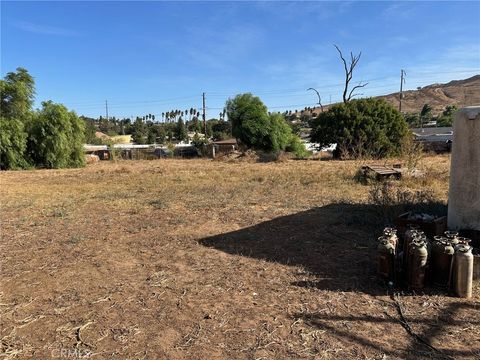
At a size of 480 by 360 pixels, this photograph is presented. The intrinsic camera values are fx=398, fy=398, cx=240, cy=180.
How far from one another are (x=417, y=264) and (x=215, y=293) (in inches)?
78.5

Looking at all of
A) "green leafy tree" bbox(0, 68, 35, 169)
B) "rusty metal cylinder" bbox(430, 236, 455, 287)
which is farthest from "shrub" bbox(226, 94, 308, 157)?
"rusty metal cylinder" bbox(430, 236, 455, 287)

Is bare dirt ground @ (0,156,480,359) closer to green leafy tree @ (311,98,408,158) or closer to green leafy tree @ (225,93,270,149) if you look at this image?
green leafy tree @ (311,98,408,158)

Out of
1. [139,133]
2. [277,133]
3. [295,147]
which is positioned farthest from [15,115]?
[139,133]

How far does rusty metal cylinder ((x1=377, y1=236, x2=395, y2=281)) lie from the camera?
13.0 feet

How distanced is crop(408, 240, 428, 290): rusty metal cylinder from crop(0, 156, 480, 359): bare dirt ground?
0.12 metres

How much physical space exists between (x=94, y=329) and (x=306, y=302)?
1.89 meters

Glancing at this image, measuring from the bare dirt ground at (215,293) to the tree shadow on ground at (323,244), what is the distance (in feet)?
0.08

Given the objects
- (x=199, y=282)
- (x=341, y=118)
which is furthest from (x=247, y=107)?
(x=199, y=282)

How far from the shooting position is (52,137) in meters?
27.8

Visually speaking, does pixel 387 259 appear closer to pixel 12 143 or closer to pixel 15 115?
pixel 12 143

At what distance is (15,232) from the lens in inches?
274

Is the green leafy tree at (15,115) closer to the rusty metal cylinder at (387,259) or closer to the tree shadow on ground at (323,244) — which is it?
the tree shadow on ground at (323,244)

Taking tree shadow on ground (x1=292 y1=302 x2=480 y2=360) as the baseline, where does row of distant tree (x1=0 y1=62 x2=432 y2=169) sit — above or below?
above

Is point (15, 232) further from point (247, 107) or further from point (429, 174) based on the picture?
point (247, 107)
